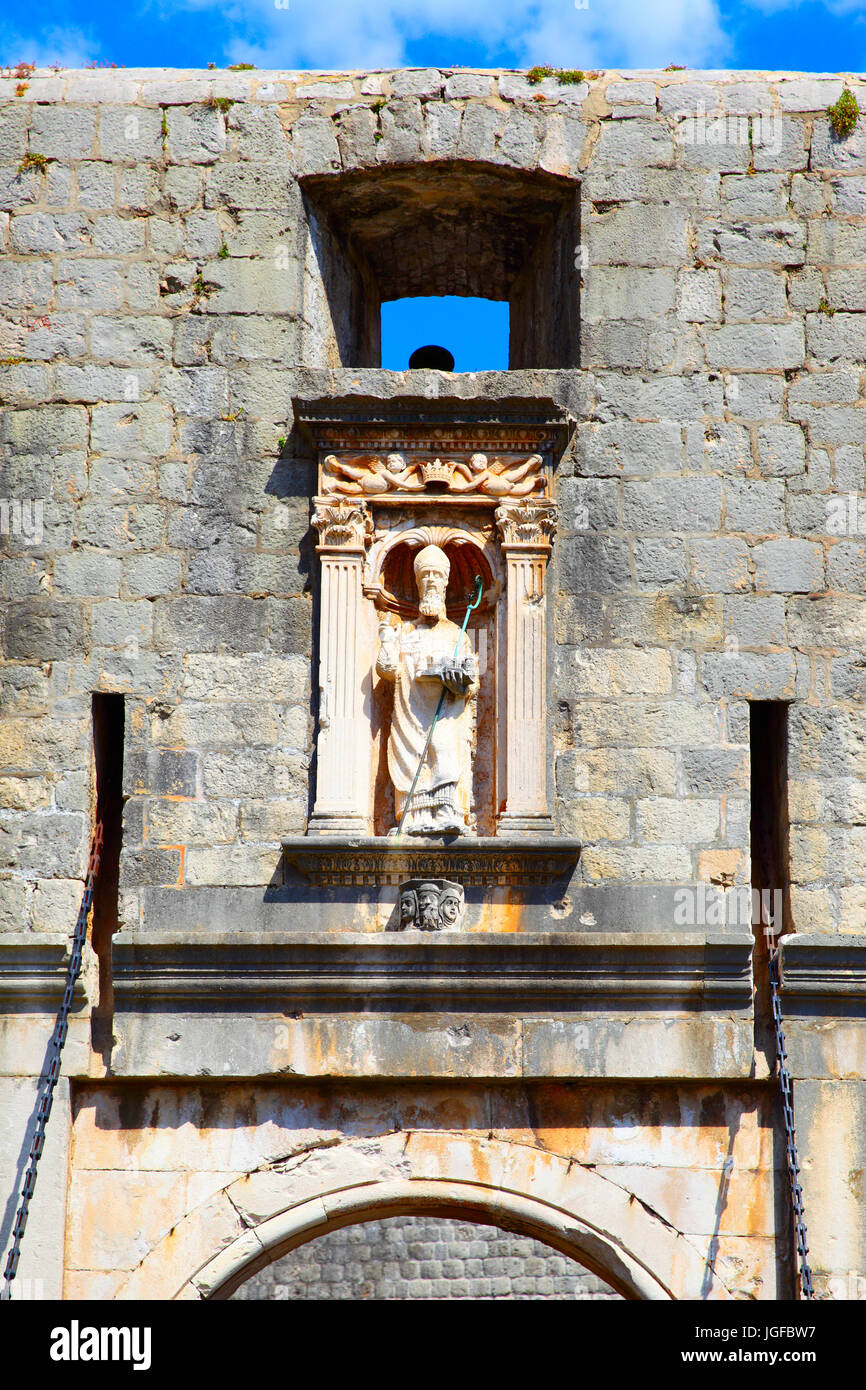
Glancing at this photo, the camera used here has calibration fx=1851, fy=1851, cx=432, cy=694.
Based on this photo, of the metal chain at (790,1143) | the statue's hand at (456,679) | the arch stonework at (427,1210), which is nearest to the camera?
the metal chain at (790,1143)

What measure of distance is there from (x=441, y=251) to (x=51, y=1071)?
4293 millimetres

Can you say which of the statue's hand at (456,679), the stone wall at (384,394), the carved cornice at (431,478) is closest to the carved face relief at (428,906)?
the stone wall at (384,394)

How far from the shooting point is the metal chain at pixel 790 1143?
7.04 meters

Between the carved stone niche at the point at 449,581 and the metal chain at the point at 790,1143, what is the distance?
1138 mm

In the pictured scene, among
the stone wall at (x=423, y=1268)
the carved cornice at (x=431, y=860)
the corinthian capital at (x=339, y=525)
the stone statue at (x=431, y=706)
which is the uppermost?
the corinthian capital at (x=339, y=525)

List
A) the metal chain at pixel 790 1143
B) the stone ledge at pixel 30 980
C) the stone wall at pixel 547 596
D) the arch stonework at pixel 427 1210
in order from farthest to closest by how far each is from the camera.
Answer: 1. the stone ledge at pixel 30 980
2. the stone wall at pixel 547 596
3. the arch stonework at pixel 427 1210
4. the metal chain at pixel 790 1143

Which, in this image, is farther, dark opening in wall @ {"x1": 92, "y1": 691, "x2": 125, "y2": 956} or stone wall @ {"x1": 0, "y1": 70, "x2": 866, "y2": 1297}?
dark opening in wall @ {"x1": 92, "y1": 691, "x2": 125, "y2": 956}

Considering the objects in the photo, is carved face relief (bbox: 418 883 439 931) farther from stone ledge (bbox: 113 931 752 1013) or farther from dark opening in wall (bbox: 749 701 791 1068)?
dark opening in wall (bbox: 749 701 791 1068)

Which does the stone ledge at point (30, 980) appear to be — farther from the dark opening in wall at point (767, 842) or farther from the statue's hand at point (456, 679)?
the dark opening in wall at point (767, 842)

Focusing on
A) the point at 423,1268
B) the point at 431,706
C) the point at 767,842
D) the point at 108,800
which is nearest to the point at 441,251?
the point at 431,706

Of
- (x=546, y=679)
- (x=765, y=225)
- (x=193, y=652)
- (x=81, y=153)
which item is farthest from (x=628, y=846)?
(x=81, y=153)

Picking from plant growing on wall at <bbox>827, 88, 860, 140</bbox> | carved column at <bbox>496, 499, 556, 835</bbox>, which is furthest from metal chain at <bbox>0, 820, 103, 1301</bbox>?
plant growing on wall at <bbox>827, 88, 860, 140</bbox>

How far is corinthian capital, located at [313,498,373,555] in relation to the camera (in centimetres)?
778
